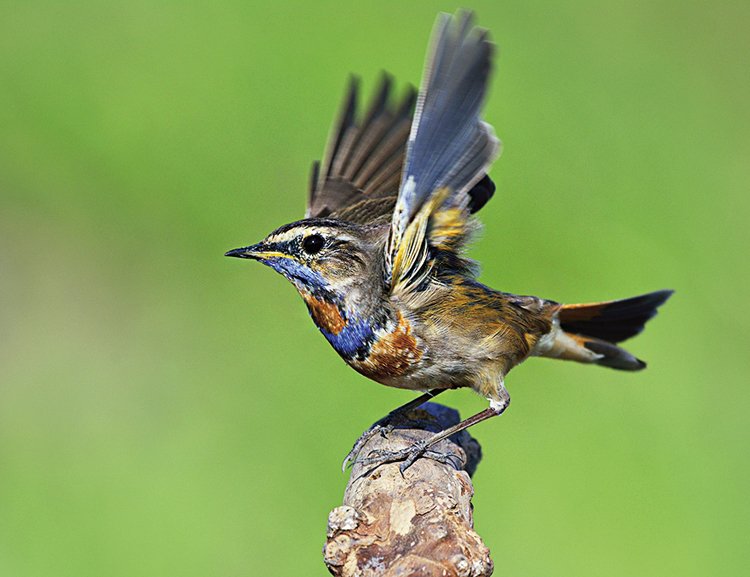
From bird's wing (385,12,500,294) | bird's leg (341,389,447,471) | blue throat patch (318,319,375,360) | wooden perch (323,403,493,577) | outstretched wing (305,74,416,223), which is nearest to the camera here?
wooden perch (323,403,493,577)

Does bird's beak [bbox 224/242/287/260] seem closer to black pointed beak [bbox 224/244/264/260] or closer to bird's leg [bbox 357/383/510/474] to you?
black pointed beak [bbox 224/244/264/260]

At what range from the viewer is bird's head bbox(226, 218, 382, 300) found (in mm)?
5484

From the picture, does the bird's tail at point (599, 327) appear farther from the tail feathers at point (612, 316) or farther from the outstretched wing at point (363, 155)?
the outstretched wing at point (363, 155)

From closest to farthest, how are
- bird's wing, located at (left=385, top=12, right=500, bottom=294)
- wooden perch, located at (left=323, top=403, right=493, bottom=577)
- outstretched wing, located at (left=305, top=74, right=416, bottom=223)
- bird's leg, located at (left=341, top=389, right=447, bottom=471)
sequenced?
wooden perch, located at (left=323, top=403, right=493, bottom=577), bird's wing, located at (left=385, top=12, right=500, bottom=294), bird's leg, located at (left=341, top=389, right=447, bottom=471), outstretched wing, located at (left=305, top=74, right=416, bottom=223)

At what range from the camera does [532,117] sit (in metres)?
10.5

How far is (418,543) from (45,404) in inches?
226

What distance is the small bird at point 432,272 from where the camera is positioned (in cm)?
500

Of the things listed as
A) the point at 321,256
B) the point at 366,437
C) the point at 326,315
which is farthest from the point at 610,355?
the point at 321,256

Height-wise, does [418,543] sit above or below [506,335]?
below

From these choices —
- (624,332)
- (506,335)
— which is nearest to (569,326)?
(624,332)

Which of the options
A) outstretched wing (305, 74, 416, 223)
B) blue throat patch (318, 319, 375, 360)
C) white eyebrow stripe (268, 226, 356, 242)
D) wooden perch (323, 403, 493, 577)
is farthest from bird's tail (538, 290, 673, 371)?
wooden perch (323, 403, 493, 577)

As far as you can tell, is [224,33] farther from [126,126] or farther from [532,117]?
[532,117]

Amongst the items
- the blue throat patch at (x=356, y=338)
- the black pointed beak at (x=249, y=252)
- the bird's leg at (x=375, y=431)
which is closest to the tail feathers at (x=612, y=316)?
the bird's leg at (x=375, y=431)

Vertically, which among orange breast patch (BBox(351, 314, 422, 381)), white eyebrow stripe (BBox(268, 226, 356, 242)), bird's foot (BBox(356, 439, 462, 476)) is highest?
white eyebrow stripe (BBox(268, 226, 356, 242))
